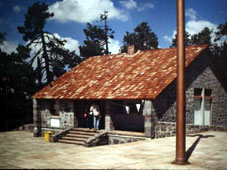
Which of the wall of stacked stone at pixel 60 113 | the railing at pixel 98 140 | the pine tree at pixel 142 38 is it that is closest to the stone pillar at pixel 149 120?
the railing at pixel 98 140

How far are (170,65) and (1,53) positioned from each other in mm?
19096

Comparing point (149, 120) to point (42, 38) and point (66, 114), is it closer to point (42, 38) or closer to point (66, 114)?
point (66, 114)

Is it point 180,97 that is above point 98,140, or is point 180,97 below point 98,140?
above

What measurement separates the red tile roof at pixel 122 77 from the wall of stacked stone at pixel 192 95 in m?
0.66

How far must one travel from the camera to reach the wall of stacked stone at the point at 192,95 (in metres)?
14.9

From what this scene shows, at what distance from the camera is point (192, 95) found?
54.7ft

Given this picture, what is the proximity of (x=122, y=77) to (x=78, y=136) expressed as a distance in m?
4.65

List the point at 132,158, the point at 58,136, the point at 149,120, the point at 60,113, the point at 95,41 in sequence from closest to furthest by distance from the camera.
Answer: the point at 132,158 → the point at 149,120 → the point at 58,136 → the point at 60,113 → the point at 95,41

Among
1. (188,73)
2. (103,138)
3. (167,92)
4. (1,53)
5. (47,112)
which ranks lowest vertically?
(103,138)

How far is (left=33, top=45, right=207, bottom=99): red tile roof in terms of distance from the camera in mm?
15312

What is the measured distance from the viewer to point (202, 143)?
38.1 ft

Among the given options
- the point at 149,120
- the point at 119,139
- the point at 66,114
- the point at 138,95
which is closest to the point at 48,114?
the point at 66,114

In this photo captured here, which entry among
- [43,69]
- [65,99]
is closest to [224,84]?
[65,99]

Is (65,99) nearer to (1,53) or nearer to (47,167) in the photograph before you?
(47,167)
